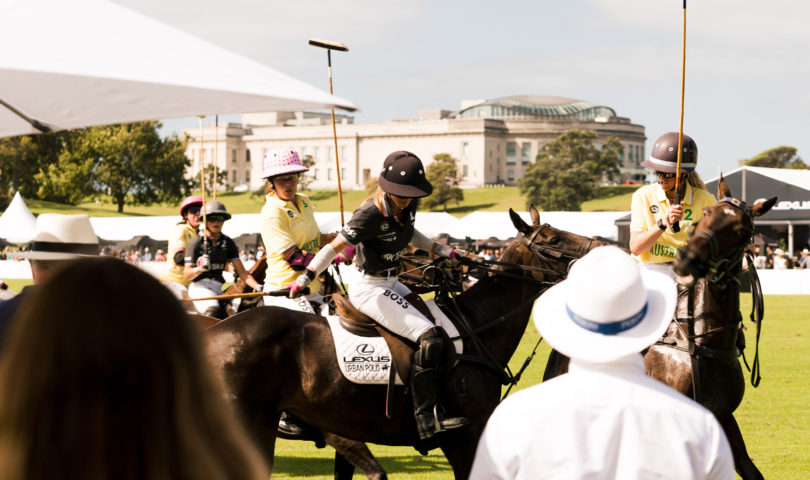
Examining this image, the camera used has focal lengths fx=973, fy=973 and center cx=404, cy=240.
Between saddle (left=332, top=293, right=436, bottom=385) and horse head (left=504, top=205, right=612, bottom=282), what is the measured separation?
112 cm

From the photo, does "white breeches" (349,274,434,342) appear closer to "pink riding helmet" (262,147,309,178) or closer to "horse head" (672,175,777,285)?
"pink riding helmet" (262,147,309,178)

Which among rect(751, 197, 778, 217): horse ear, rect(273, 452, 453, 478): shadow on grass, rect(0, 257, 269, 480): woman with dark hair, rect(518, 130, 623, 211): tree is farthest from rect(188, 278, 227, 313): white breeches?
rect(518, 130, 623, 211): tree

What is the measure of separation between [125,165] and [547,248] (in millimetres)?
91934

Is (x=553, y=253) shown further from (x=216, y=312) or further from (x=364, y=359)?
(x=216, y=312)

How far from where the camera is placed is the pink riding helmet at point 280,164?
7.92m

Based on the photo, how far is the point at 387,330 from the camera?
6.75 meters

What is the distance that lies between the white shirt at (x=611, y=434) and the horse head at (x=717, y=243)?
11.0 ft

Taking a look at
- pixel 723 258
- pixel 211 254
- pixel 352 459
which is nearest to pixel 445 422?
pixel 352 459

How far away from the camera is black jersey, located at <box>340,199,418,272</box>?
259 inches

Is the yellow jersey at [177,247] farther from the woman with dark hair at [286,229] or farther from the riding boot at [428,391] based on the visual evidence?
the riding boot at [428,391]

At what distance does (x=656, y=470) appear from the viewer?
2740 mm

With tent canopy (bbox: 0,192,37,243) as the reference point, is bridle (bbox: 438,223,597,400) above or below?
above

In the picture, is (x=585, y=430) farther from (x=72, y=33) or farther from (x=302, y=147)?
(x=302, y=147)

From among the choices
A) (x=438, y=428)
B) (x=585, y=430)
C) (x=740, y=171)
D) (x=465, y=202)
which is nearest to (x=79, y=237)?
(x=438, y=428)
